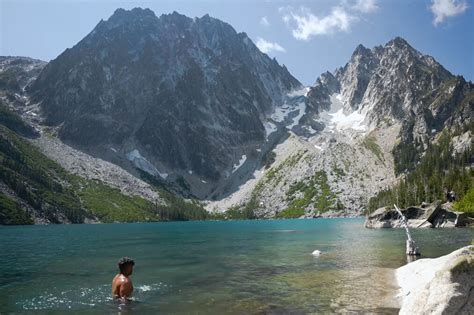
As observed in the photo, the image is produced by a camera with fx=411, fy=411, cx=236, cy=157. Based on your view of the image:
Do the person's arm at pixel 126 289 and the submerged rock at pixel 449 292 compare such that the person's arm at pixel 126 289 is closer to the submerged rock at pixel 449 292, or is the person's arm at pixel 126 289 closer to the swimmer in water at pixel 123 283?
the swimmer in water at pixel 123 283

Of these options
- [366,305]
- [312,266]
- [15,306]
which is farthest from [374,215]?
[15,306]

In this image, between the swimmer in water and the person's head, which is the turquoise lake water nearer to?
the swimmer in water

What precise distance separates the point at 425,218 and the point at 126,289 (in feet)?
369

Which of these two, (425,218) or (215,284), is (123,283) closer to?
(215,284)

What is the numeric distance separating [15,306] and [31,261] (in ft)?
106

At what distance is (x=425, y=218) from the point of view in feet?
401

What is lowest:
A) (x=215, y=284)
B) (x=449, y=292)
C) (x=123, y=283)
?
(x=215, y=284)

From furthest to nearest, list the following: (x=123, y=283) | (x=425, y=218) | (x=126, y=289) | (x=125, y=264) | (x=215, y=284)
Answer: (x=425, y=218) → (x=215, y=284) → (x=126, y=289) → (x=123, y=283) → (x=125, y=264)

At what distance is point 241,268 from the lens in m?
48.9

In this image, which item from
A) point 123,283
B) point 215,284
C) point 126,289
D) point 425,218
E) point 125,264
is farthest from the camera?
point 425,218

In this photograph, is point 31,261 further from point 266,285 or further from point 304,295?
point 304,295

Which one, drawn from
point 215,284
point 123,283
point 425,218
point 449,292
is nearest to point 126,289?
point 123,283

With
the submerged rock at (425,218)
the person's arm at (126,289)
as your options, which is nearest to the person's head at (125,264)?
the person's arm at (126,289)

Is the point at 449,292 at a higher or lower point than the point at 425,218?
higher
